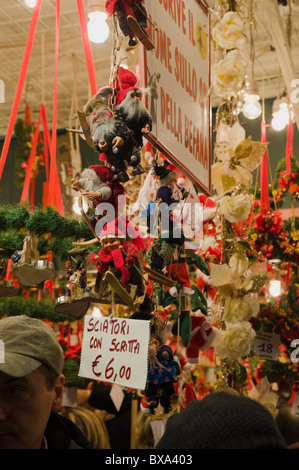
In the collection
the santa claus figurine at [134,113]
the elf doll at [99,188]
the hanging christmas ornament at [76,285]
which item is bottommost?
the hanging christmas ornament at [76,285]

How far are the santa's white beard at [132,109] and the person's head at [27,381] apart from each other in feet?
1.82

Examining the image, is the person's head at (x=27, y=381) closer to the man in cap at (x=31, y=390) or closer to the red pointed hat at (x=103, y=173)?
the man in cap at (x=31, y=390)

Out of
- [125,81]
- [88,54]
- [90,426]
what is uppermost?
[88,54]

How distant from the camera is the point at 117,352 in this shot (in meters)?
1.22

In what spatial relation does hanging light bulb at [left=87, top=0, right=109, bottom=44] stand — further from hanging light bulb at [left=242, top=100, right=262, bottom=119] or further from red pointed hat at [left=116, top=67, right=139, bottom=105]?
hanging light bulb at [left=242, top=100, right=262, bottom=119]

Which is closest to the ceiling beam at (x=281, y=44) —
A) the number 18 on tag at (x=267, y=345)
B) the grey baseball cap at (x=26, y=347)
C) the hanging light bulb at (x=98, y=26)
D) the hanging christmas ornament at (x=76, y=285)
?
the hanging light bulb at (x=98, y=26)

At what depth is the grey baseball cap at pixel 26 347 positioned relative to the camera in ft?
3.79

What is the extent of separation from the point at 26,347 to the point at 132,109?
60 centimetres

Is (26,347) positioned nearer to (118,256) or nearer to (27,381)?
(27,381)

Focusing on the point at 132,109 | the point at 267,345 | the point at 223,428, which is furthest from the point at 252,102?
the point at 223,428

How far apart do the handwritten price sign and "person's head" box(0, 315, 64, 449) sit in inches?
3.4

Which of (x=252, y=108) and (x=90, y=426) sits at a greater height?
(x=252, y=108)

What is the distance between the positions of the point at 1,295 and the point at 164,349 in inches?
21.3
